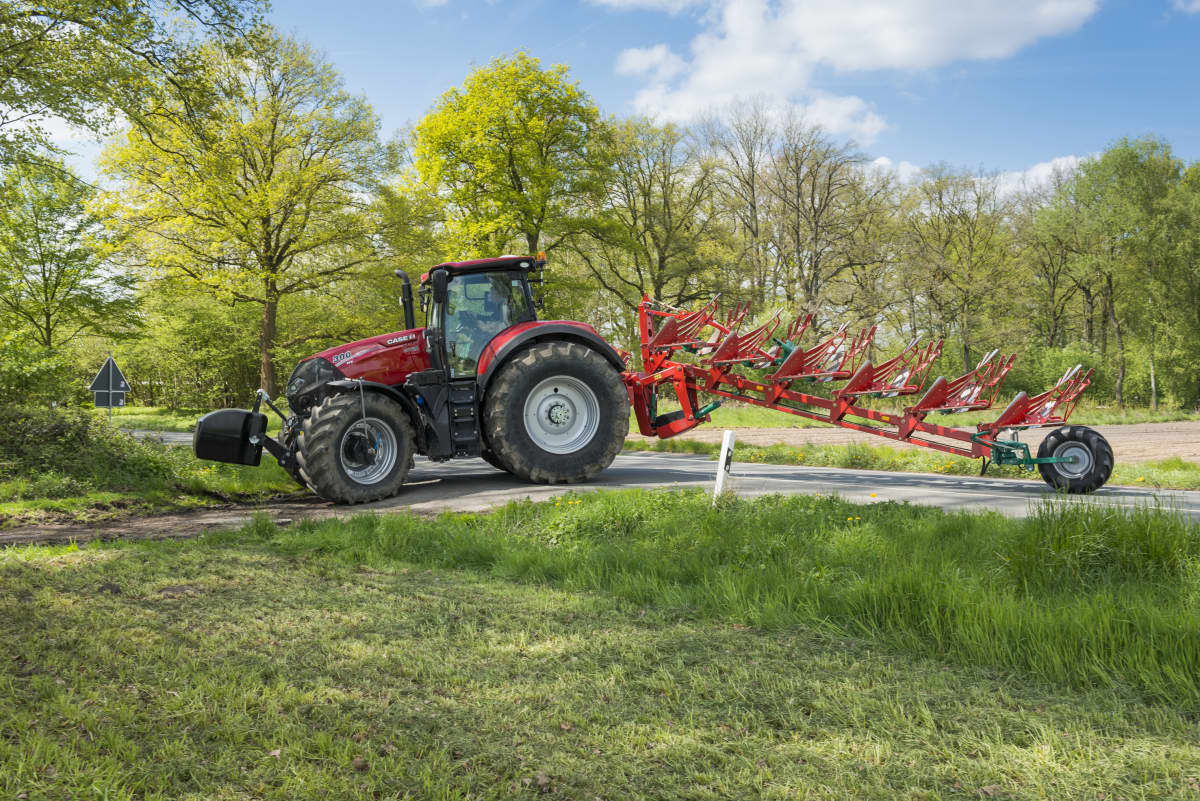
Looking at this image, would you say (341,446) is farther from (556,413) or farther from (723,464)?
(723,464)

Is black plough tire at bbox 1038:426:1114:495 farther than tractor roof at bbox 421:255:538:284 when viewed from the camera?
No

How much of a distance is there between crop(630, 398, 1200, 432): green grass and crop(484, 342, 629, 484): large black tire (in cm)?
977

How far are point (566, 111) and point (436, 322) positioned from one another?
67.5 feet

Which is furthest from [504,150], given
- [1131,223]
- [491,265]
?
[1131,223]

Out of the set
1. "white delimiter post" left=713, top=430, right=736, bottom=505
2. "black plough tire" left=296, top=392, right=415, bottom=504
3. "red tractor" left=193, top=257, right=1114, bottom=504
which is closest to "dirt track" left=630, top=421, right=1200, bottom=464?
"red tractor" left=193, top=257, right=1114, bottom=504

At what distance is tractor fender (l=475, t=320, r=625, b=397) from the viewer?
9.03 m

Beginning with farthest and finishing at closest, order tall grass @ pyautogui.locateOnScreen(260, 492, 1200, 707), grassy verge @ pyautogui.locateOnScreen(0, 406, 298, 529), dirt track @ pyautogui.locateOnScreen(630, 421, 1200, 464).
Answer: dirt track @ pyautogui.locateOnScreen(630, 421, 1200, 464) → grassy verge @ pyautogui.locateOnScreen(0, 406, 298, 529) → tall grass @ pyautogui.locateOnScreen(260, 492, 1200, 707)

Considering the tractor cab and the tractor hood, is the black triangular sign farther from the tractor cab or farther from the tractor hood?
the tractor cab

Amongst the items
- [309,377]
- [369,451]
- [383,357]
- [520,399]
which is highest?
[383,357]

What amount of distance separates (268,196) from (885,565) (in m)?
21.9

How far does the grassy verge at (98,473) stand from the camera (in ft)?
29.1

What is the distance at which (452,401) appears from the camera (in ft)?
29.3

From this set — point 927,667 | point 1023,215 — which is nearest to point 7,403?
point 927,667

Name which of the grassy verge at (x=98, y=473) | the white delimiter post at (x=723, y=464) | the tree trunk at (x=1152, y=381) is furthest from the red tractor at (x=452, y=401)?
the tree trunk at (x=1152, y=381)
